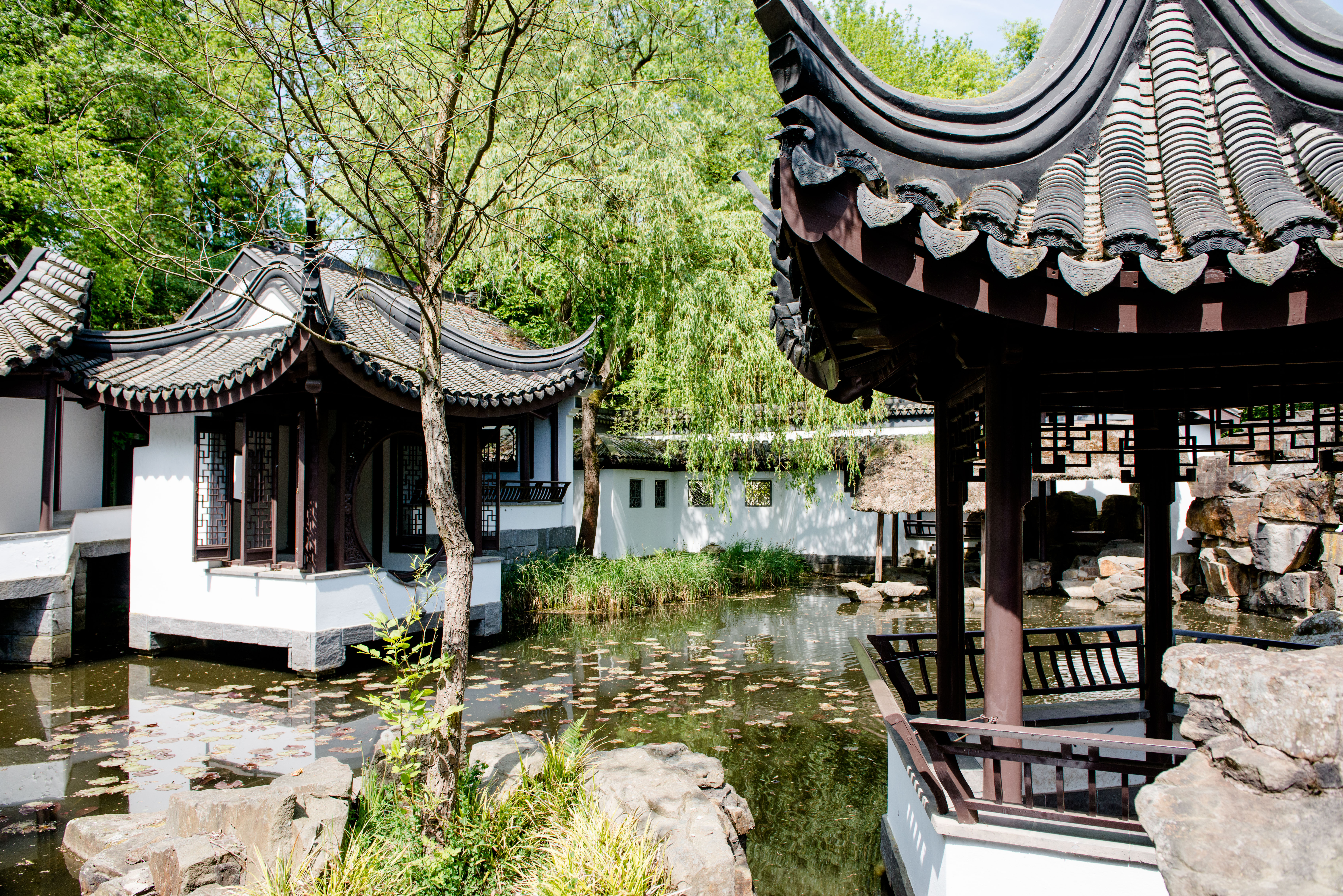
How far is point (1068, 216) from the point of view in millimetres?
2365

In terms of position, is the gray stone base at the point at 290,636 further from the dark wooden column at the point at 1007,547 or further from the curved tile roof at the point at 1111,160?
the curved tile roof at the point at 1111,160

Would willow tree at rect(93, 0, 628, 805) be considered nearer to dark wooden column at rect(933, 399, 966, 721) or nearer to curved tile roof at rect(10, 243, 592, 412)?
dark wooden column at rect(933, 399, 966, 721)

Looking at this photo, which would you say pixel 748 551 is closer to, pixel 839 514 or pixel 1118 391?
pixel 839 514

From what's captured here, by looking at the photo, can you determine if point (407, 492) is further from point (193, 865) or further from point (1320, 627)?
point (1320, 627)

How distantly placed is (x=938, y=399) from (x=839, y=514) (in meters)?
13.9

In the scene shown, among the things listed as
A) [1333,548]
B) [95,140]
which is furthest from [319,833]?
[95,140]

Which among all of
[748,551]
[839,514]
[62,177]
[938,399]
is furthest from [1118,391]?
[839,514]

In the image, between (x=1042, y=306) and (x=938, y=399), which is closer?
(x=1042, y=306)

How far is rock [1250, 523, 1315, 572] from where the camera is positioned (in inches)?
471

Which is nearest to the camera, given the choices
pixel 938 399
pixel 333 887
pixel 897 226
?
pixel 897 226

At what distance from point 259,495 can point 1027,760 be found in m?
8.77

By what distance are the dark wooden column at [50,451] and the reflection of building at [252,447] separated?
2cm

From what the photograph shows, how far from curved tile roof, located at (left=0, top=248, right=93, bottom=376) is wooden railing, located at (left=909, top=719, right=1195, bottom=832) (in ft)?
32.4

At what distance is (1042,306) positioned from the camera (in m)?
2.34
